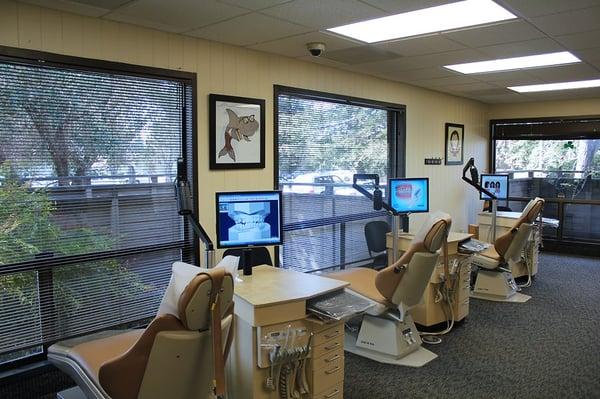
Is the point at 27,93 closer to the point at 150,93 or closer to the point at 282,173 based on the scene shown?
the point at 150,93

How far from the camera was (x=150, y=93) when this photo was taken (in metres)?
3.45

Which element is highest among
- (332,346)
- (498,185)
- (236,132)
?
(236,132)

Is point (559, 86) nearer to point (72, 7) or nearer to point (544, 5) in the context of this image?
point (544, 5)

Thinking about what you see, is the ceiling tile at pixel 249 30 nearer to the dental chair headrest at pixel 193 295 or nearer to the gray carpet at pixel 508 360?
the dental chair headrest at pixel 193 295

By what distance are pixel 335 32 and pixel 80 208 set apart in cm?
214

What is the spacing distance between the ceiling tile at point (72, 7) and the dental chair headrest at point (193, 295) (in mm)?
1812

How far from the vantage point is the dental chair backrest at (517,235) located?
16.3ft

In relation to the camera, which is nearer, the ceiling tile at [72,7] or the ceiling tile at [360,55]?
the ceiling tile at [72,7]

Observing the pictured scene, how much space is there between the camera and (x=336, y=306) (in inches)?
A: 103

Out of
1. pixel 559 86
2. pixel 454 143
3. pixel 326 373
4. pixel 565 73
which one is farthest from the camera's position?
pixel 454 143

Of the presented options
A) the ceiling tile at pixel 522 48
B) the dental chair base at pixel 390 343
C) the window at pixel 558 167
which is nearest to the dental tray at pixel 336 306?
the dental chair base at pixel 390 343

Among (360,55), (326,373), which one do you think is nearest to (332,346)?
(326,373)

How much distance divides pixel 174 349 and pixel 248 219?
117 cm

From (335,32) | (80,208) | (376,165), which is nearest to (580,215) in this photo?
(376,165)
